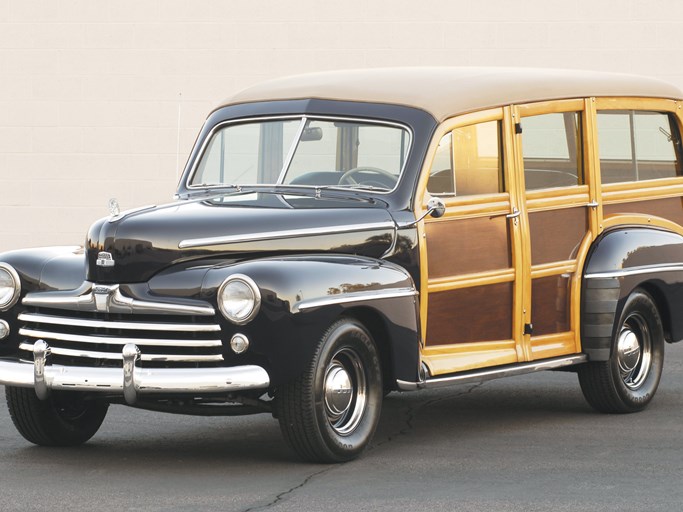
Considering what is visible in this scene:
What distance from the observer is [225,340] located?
6578mm

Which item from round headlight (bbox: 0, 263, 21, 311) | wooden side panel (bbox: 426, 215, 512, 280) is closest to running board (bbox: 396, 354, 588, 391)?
wooden side panel (bbox: 426, 215, 512, 280)

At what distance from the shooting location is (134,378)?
21.5 feet

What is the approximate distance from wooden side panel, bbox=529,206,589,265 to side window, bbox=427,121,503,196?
1.21ft

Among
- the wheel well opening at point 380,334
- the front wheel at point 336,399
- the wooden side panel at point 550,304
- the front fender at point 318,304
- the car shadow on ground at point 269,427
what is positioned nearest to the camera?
the front fender at point 318,304

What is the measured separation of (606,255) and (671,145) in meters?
1.30

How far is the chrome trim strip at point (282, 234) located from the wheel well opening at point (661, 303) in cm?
226

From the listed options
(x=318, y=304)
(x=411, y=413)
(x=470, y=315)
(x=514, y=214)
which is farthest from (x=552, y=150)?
(x=318, y=304)

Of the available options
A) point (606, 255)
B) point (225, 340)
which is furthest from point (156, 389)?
point (606, 255)

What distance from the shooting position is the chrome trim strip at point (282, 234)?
Answer: 6.91 metres

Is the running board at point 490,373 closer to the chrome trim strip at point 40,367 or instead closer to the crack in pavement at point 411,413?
the crack in pavement at point 411,413

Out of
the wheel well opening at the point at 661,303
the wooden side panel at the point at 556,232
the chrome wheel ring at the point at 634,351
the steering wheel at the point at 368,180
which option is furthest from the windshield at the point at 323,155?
the wheel well opening at the point at 661,303

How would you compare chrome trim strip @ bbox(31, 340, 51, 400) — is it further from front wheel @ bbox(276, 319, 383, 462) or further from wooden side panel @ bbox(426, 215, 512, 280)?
wooden side panel @ bbox(426, 215, 512, 280)

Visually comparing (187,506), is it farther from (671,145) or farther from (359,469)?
(671,145)

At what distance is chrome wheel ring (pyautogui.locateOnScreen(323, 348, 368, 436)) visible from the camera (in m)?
6.88
